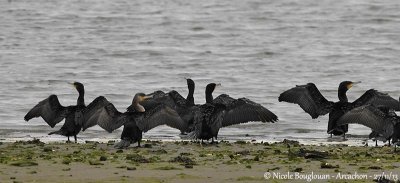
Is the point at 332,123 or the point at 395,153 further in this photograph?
the point at 332,123

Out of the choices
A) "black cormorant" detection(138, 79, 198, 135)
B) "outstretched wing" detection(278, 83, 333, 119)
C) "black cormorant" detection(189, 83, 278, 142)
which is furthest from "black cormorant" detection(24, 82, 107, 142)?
"outstretched wing" detection(278, 83, 333, 119)

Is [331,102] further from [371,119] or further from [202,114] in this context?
[202,114]

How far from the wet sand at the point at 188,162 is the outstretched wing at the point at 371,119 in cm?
38

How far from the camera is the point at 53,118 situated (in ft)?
→ 56.1

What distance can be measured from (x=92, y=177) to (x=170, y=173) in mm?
947

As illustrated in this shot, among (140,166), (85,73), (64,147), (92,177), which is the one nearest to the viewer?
(92,177)

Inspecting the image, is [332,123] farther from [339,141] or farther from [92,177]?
[92,177]

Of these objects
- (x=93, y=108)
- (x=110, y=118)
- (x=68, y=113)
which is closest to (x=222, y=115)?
(x=110, y=118)

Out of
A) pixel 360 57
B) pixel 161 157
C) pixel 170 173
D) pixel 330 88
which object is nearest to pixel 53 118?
pixel 161 157

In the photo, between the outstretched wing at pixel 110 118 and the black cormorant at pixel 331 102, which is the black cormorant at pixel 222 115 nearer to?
the outstretched wing at pixel 110 118

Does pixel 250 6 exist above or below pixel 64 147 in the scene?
above

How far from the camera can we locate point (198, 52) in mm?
34969

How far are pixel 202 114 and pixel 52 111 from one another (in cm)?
260

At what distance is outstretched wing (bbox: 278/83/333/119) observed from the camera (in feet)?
59.5
